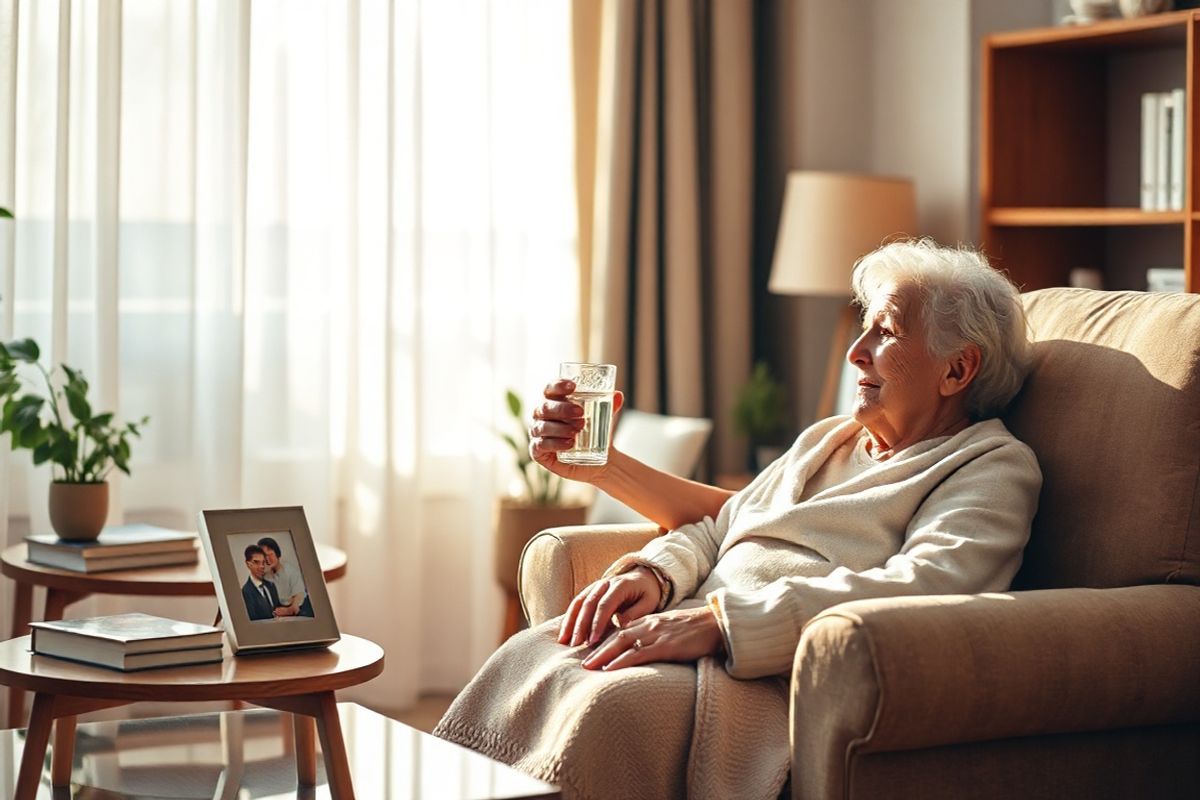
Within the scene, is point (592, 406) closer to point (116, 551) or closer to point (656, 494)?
point (656, 494)

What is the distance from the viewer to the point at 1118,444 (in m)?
2.26

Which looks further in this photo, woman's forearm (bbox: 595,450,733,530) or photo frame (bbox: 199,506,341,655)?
woman's forearm (bbox: 595,450,733,530)

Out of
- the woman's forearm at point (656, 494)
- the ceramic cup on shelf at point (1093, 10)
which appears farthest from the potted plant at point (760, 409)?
the woman's forearm at point (656, 494)

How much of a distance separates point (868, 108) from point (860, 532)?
8.30 ft

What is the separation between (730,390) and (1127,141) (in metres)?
1.30

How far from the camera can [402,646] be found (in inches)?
166

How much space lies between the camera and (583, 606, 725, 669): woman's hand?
2135 millimetres

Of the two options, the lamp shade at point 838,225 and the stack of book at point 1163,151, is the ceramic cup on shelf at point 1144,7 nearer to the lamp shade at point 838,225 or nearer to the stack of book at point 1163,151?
the stack of book at point 1163,151

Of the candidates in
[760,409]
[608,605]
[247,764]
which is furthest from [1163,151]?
[247,764]

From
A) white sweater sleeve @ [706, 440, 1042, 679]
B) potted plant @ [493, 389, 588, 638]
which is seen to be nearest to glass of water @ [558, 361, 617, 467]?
white sweater sleeve @ [706, 440, 1042, 679]

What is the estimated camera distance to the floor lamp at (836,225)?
159 inches

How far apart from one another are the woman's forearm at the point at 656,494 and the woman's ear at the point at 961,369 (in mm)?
463

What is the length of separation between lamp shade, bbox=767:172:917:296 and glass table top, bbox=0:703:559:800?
6.42 ft

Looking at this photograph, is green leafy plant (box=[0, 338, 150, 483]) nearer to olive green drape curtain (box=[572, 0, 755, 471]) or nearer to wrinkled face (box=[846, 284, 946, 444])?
wrinkled face (box=[846, 284, 946, 444])
